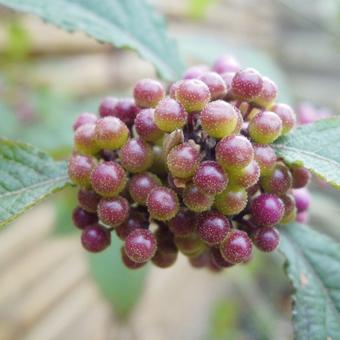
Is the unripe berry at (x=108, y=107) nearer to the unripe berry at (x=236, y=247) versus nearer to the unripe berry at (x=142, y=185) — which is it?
the unripe berry at (x=142, y=185)

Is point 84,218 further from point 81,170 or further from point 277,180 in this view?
point 277,180

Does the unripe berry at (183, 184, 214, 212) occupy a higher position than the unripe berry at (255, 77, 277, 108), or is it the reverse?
the unripe berry at (255, 77, 277, 108)

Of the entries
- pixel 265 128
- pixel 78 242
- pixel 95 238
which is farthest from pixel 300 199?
pixel 78 242

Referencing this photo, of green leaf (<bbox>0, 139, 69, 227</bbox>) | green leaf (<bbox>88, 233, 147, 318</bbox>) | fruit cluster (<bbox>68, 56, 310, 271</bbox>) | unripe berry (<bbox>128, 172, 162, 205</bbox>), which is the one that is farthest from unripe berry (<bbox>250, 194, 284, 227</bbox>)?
green leaf (<bbox>88, 233, 147, 318</bbox>)

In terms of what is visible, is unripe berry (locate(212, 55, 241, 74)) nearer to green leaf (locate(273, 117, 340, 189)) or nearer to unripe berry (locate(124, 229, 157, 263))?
green leaf (locate(273, 117, 340, 189))

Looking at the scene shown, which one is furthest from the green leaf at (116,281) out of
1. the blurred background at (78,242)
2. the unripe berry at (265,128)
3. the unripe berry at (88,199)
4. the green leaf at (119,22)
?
the unripe berry at (265,128)

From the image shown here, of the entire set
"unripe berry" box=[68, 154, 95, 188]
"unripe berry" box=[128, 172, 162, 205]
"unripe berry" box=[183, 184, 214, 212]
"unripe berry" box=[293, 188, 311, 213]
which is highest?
"unripe berry" box=[183, 184, 214, 212]

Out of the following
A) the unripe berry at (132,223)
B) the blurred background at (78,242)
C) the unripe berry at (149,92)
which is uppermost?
the unripe berry at (149,92)
